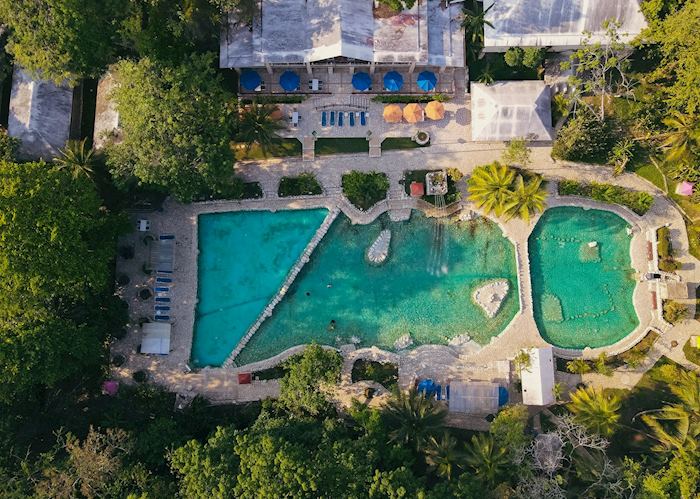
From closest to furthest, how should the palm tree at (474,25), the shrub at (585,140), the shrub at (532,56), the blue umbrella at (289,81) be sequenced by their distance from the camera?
the shrub at (585,140), the shrub at (532,56), the palm tree at (474,25), the blue umbrella at (289,81)

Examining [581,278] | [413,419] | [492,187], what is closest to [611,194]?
[581,278]

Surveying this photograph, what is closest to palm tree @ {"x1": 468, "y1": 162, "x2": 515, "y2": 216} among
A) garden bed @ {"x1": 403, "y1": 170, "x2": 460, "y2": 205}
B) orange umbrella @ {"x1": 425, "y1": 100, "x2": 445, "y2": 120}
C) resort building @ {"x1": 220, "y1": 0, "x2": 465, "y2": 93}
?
garden bed @ {"x1": 403, "y1": 170, "x2": 460, "y2": 205}

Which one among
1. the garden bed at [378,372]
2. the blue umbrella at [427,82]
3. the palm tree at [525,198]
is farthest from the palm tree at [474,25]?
the garden bed at [378,372]

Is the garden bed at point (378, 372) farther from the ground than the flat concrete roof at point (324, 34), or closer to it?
closer to it

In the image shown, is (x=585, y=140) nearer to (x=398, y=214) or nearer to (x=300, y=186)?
(x=398, y=214)

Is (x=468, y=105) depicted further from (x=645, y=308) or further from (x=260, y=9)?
(x=645, y=308)

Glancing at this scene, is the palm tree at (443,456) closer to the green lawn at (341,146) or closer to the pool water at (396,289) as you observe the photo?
the pool water at (396,289)

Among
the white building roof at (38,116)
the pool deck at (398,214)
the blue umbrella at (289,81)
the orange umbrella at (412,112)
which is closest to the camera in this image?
the white building roof at (38,116)
